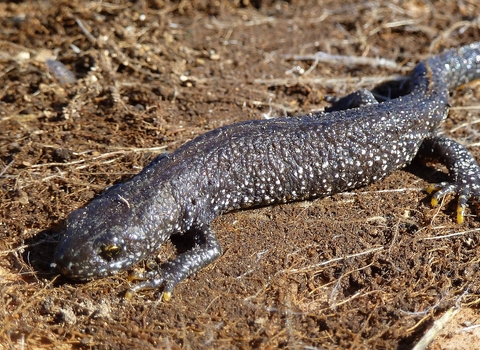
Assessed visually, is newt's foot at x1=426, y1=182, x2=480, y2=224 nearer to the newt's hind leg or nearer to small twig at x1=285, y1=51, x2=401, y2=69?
the newt's hind leg

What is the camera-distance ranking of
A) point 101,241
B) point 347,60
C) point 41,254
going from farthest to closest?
point 347,60 → point 41,254 → point 101,241

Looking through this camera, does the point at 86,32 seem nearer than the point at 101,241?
No

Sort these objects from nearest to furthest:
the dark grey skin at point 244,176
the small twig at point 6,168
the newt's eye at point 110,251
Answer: the newt's eye at point 110,251 < the dark grey skin at point 244,176 < the small twig at point 6,168

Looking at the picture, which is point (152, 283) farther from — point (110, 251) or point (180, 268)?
point (110, 251)

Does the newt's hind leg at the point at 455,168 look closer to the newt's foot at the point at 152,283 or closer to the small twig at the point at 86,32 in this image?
the newt's foot at the point at 152,283

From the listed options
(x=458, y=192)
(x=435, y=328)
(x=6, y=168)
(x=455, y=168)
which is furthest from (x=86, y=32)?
(x=435, y=328)

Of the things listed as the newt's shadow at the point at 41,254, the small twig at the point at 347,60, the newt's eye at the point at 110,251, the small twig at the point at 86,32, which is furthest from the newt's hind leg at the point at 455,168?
the small twig at the point at 86,32

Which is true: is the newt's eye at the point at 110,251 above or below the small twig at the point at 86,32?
below
